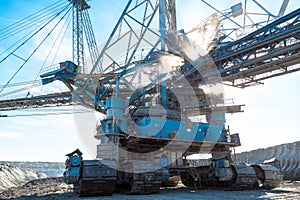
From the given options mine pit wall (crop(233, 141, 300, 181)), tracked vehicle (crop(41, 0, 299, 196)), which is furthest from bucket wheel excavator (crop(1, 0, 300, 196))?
mine pit wall (crop(233, 141, 300, 181))

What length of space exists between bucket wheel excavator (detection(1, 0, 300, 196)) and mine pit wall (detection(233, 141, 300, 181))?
961cm

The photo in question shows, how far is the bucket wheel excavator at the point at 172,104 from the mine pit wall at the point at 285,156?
9.61 meters

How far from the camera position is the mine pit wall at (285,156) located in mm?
22312

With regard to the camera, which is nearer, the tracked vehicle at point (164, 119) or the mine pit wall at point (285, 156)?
the tracked vehicle at point (164, 119)

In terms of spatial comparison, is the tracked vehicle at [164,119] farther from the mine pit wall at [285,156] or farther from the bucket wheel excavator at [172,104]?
the mine pit wall at [285,156]

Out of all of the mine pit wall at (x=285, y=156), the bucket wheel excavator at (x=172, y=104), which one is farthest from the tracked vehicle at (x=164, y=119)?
the mine pit wall at (x=285, y=156)

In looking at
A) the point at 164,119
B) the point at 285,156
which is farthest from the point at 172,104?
the point at 285,156

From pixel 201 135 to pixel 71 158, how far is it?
7.20 m

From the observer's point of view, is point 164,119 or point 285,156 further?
point 285,156

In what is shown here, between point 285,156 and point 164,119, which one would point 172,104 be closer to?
point 164,119

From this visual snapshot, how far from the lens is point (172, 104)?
16.6m

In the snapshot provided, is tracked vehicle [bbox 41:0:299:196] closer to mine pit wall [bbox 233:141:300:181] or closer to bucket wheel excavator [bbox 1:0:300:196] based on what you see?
bucket wheel excavator [bbox 1:0:300:196]

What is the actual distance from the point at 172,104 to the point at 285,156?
14919mm

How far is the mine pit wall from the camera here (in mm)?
22312
